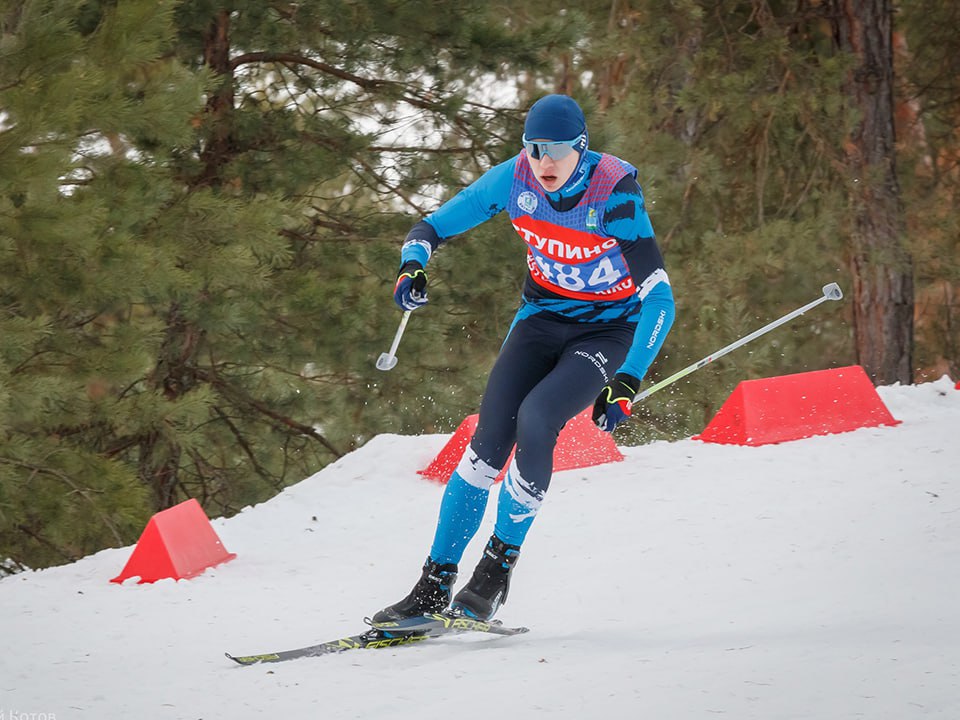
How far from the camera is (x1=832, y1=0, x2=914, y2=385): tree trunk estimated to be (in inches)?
400

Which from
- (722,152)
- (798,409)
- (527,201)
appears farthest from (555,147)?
(722,152)

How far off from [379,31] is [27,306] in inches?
138

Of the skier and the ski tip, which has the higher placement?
the skier

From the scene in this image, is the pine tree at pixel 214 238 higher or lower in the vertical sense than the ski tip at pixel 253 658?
higher

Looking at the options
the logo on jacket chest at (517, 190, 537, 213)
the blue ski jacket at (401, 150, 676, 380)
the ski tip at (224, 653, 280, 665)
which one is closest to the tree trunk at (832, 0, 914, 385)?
the blue ski jacket at (401, 150, 676, 380)

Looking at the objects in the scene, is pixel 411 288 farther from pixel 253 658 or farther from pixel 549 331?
pixel 253 658

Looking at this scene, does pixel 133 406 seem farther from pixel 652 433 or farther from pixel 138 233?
pixel 652 433

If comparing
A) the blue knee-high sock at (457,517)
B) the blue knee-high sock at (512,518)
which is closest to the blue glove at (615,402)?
the blue knee-high sock at (512,518)

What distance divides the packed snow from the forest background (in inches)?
77.1

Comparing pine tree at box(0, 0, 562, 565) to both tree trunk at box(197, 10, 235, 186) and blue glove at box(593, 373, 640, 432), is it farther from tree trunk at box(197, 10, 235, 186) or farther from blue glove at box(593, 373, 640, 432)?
blue glove at box(593, 373, 640, 432)

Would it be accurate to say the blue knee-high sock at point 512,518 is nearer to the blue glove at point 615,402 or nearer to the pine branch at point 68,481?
the blue glove at point 615,402

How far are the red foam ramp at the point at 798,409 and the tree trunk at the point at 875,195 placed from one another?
12.6 feet

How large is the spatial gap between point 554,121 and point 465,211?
0.56m

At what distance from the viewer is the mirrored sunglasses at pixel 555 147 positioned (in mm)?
3609
